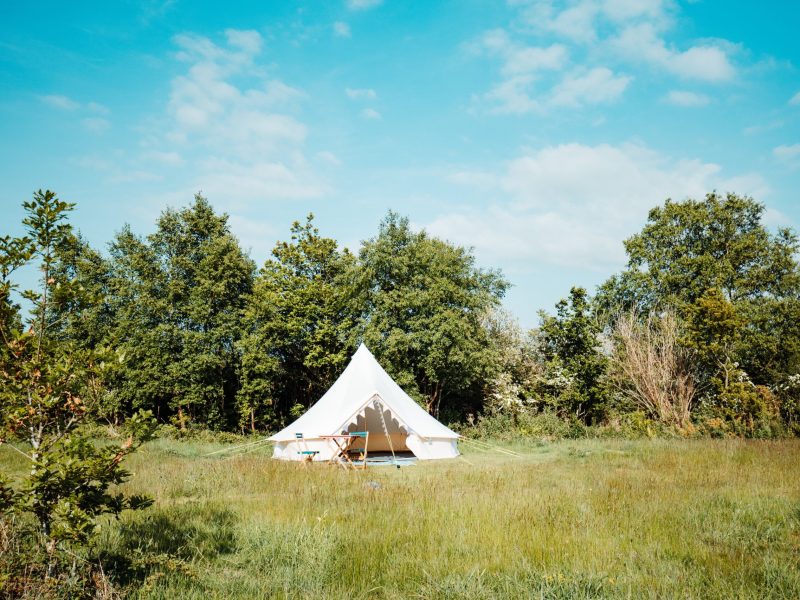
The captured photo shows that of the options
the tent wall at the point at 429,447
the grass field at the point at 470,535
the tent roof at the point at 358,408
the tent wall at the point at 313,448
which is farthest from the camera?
the tent wall at the point at 429,447

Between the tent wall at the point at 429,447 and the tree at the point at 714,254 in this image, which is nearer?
the tent wall at the point at 429,447

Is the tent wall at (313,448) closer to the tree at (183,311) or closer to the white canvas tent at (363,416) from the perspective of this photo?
the white canvas tent at (363,416)

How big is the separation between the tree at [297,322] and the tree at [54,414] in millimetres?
15804

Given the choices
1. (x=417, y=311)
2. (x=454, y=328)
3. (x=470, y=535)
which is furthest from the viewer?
(x=417, y=311)

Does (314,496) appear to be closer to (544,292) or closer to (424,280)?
(424,280)

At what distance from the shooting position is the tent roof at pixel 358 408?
11820mm

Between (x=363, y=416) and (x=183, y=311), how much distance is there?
37.3 ft

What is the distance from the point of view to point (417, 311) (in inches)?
747

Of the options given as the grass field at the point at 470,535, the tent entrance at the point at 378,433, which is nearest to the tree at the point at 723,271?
the tent entrance at the point at 378,433

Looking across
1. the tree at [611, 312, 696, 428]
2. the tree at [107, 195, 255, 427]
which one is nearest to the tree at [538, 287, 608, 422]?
the tree at [611, 312, 696, 428]

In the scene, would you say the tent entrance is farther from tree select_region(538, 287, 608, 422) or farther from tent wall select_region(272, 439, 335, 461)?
tree select_region(538, 287, 608, 422)

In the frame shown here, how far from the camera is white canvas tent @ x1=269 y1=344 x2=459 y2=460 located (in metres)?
11.7

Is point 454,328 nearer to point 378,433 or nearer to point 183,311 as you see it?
point 378,433

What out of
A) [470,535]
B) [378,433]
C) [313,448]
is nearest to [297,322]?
[378,433]
